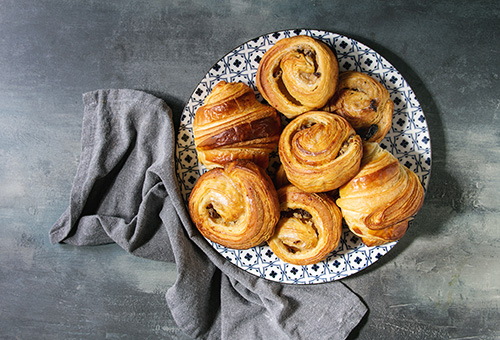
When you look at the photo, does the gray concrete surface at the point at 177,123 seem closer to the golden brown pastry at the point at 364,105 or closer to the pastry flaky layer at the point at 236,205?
the golden brown pastry at the point at 364,105

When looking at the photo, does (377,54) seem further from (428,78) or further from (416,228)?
(416,228)

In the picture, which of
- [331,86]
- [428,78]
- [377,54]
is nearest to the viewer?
[331,86]

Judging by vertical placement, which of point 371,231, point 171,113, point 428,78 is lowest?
point 371,231

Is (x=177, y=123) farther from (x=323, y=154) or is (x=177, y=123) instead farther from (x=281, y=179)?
(x=323, y=154)

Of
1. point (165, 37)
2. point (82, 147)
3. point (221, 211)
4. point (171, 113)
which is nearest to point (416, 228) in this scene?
point (221, 211)

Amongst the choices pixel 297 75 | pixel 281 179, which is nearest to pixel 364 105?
pixel 297 75

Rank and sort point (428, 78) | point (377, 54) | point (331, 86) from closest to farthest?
point (331, 86) → point (377, 54) → point (428, 78)

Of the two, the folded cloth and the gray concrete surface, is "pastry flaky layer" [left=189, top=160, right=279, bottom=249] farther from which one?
the gray concrete surface
